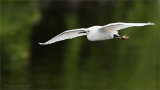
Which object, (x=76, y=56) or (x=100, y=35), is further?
(x=76, y=56)

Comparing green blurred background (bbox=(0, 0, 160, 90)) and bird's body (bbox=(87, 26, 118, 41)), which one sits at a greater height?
bird's body (bbox=(87, 26, 118, 41))

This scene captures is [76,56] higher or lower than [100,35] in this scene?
lower

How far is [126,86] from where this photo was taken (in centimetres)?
1961

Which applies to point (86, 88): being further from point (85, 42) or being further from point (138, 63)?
point (85, 42)

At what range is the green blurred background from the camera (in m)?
20.1

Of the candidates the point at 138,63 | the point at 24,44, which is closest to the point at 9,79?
the point at 138,63

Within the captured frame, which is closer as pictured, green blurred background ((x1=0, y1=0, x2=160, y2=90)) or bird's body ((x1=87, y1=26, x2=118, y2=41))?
bird's body ((x1=87, y1=26, x2=118, y2=41))

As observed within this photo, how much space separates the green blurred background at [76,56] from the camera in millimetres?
20094

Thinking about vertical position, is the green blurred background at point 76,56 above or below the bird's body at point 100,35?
below

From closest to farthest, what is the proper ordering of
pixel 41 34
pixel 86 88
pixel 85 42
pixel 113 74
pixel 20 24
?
pixel 86 88 → pixel 113 74 → pixel 85 42 → pixel 41 34 → pixel 20 24

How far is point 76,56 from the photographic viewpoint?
23859mm

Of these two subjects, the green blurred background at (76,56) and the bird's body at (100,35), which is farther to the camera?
the green blurred background at (76,56)

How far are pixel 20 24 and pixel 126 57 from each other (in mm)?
10740

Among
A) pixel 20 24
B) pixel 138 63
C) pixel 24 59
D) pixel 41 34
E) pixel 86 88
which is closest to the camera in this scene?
pixel 86 88
